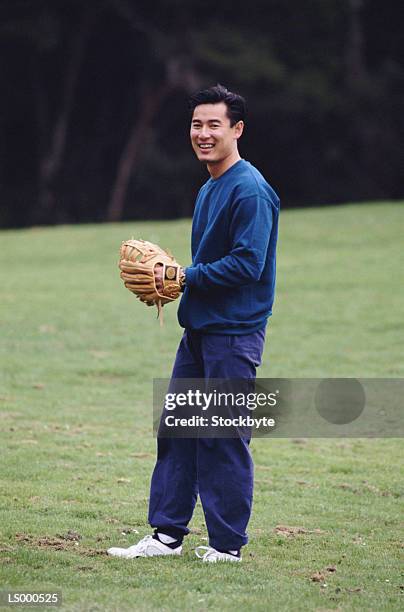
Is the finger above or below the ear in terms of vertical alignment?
below

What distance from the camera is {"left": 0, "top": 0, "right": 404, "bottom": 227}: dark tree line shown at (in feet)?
119

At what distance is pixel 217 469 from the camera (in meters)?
5.28

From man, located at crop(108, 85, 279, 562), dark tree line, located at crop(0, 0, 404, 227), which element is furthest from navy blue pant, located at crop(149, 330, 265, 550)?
dark tree line, located at crop(0, 0, 404, 227)

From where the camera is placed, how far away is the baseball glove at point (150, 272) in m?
5.26

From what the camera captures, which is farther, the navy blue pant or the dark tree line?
the dark tree line

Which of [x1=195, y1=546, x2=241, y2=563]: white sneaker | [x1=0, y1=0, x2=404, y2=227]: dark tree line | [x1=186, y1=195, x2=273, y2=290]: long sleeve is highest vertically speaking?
[x1=0, y1=0, x2=404, y2=227]: dark tree line

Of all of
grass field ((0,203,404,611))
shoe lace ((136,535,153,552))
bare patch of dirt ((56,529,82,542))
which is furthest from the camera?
bare patch of dirt ((56,529,82,542))

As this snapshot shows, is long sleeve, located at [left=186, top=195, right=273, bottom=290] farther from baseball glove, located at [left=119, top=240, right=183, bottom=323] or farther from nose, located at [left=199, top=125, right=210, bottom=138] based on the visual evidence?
nose, located at [left=199, top=125, right=210, bottom=138]

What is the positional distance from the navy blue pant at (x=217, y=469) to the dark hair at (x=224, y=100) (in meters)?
1.13

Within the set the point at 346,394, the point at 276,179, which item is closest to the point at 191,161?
the point at 276,179

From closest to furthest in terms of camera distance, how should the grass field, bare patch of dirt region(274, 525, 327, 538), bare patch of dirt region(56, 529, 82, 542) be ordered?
1. the grass field
2. bare patch of dirt region(56, 529, 82, 542)
3. bare patch of dirt region(274, 525, 327, 538)

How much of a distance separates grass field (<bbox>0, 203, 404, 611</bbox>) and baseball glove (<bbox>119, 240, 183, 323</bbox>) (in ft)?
4.53

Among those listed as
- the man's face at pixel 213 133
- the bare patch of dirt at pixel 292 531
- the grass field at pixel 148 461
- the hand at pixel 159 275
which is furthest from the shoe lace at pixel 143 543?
the man's face at pixel 213 133

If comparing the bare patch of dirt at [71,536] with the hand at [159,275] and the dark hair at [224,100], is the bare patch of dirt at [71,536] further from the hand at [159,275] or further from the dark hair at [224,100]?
the dark hair at [224,100]
